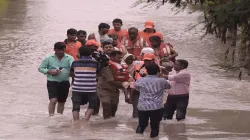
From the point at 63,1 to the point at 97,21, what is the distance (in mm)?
18279

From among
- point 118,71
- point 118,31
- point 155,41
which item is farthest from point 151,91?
point 118,31

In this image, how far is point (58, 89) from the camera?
1236cm

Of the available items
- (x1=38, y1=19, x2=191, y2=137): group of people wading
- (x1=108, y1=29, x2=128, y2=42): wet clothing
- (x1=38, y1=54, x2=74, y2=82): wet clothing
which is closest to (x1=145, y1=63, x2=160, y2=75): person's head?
(x1=38, y1=19, x2=191, y2=137): group of people wading

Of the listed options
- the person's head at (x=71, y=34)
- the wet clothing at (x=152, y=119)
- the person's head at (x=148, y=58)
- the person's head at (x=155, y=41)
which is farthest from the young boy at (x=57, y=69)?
the person's head at (x=155, y=41)

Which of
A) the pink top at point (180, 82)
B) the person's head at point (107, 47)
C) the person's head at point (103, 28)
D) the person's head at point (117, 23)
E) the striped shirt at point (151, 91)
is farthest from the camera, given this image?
the person's head at point (117, 23)

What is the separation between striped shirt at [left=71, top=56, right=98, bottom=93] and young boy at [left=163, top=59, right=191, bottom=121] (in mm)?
1361

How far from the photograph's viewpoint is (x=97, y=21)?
122ft

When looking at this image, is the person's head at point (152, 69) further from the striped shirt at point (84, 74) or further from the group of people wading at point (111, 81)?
the striped shirt at point (84, 74)

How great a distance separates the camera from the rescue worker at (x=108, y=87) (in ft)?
39.1

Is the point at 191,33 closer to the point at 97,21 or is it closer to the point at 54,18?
the point at 97,21

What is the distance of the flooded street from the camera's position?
11461 millimetres

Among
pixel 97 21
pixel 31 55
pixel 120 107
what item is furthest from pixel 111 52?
pixel 97 21

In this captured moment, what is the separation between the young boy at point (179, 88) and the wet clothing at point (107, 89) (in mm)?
915

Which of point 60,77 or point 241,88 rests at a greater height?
point 60,77
